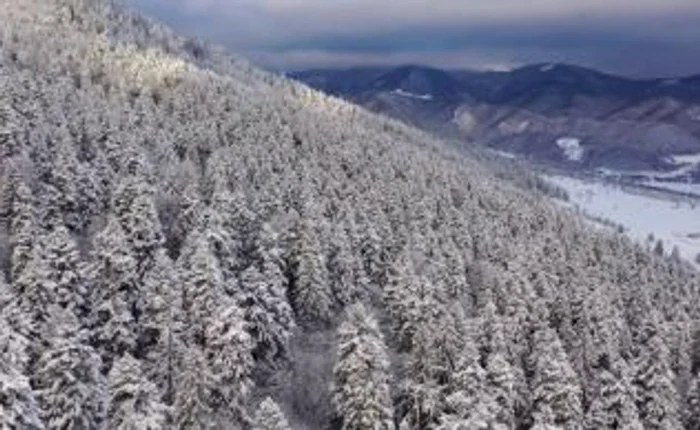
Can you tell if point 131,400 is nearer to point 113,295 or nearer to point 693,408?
point 113,295

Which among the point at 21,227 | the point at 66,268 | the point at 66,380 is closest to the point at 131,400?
the point at 66,380

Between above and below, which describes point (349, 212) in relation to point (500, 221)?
above

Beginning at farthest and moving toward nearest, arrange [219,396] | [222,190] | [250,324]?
[222,190], [250,324], [219,396]

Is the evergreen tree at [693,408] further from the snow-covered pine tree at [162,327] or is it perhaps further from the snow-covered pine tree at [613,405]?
the snow-covered pine tree at [162,327]

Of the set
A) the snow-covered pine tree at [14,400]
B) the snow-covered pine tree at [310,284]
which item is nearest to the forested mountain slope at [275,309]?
the snow-covered pine tree at [14,400]

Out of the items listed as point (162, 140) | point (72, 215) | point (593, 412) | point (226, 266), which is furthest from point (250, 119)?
point (593, 412)

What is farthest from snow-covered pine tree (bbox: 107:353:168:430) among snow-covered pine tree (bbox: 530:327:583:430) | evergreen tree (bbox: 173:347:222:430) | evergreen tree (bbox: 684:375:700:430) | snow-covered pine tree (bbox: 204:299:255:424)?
evergreen tree (bbox: 684:375:700:430)

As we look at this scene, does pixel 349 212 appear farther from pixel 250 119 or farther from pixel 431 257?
pixel 250 119

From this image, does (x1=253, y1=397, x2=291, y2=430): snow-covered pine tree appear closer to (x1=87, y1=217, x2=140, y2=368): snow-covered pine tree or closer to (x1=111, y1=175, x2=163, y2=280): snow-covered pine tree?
(x1=87, y1=217, x2=140, y2=368): snow-covered pine tree
